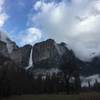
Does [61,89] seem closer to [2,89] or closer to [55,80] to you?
[55,80]

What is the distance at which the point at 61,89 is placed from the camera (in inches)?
5399

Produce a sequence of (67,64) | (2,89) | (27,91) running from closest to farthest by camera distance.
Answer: (2,89)
(67,64)
(27,91)

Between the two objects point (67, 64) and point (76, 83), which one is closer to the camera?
point (67, 64)

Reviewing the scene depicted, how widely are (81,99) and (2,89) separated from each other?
4314 cm

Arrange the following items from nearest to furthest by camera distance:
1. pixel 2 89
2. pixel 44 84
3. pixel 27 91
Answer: pixel 2 89
pixel 27 91
pixel 44 84

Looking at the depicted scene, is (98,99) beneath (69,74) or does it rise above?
beneath

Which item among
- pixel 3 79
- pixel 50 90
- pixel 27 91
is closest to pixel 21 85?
pixel 27 91

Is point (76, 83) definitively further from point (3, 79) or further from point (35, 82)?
point (3, 79)

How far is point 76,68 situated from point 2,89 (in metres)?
40.0

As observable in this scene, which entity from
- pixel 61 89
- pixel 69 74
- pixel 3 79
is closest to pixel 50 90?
pixel 61 89

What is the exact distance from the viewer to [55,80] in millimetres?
150375

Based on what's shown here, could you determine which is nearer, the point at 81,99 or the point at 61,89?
the point at 81,99

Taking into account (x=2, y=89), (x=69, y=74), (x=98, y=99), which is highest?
(x=69, y=74)

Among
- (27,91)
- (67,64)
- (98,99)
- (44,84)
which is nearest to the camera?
(98,99)
